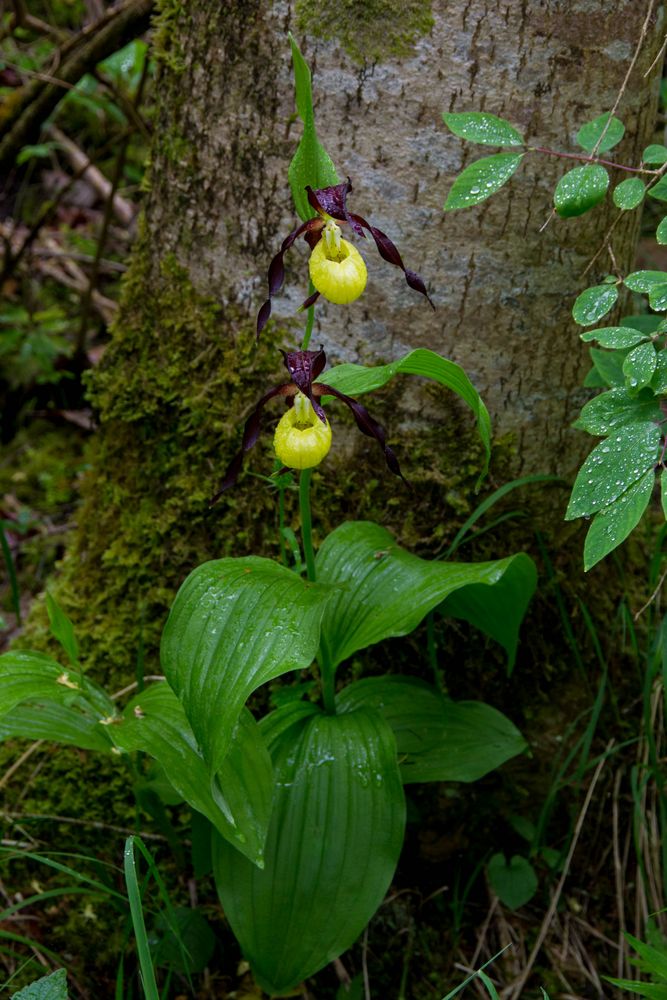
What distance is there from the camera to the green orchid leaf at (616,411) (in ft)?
4.11

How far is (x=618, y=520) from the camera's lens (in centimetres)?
116

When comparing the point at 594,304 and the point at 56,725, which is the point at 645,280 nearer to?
the point at 594,304

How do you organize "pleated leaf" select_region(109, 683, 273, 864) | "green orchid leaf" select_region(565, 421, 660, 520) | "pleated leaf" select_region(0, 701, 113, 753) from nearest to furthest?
"green orchid leaf" select_region(565, 421, 660, 520)
"pleated leaf" select_region(109, 683, 273, 864)
"pleated leaf" select_region(0, 701, 113, 753)

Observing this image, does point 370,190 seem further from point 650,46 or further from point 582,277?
point 650,46

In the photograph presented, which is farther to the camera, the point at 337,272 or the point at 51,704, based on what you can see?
the point at 51,704

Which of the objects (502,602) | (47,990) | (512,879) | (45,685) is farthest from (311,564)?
(512,879)

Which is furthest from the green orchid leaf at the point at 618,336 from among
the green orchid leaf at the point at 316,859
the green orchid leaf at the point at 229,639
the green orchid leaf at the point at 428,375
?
the green orchid leaf at the point at 316,859

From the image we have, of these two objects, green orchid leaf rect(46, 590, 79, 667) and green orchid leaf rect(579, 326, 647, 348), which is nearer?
green orchid leaf rect(579, 326, 647, 348)

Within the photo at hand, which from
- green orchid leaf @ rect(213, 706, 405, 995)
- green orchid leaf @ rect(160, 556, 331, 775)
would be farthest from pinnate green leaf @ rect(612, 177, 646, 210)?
green orchid leaf @ rect(213, 706, 405, 995)

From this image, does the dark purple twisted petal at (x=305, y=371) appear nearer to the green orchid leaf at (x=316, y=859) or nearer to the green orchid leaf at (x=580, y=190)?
the green orchid leaf at (x=580, y=190)

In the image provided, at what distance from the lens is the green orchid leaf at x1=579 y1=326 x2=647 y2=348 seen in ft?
4.08

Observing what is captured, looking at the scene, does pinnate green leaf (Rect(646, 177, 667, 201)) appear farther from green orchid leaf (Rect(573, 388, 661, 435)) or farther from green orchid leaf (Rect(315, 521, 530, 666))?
green orchid leaf (Rect(315, 521, 530, 666))

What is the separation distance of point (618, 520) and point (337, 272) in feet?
1.68

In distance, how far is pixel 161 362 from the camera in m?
1.90
